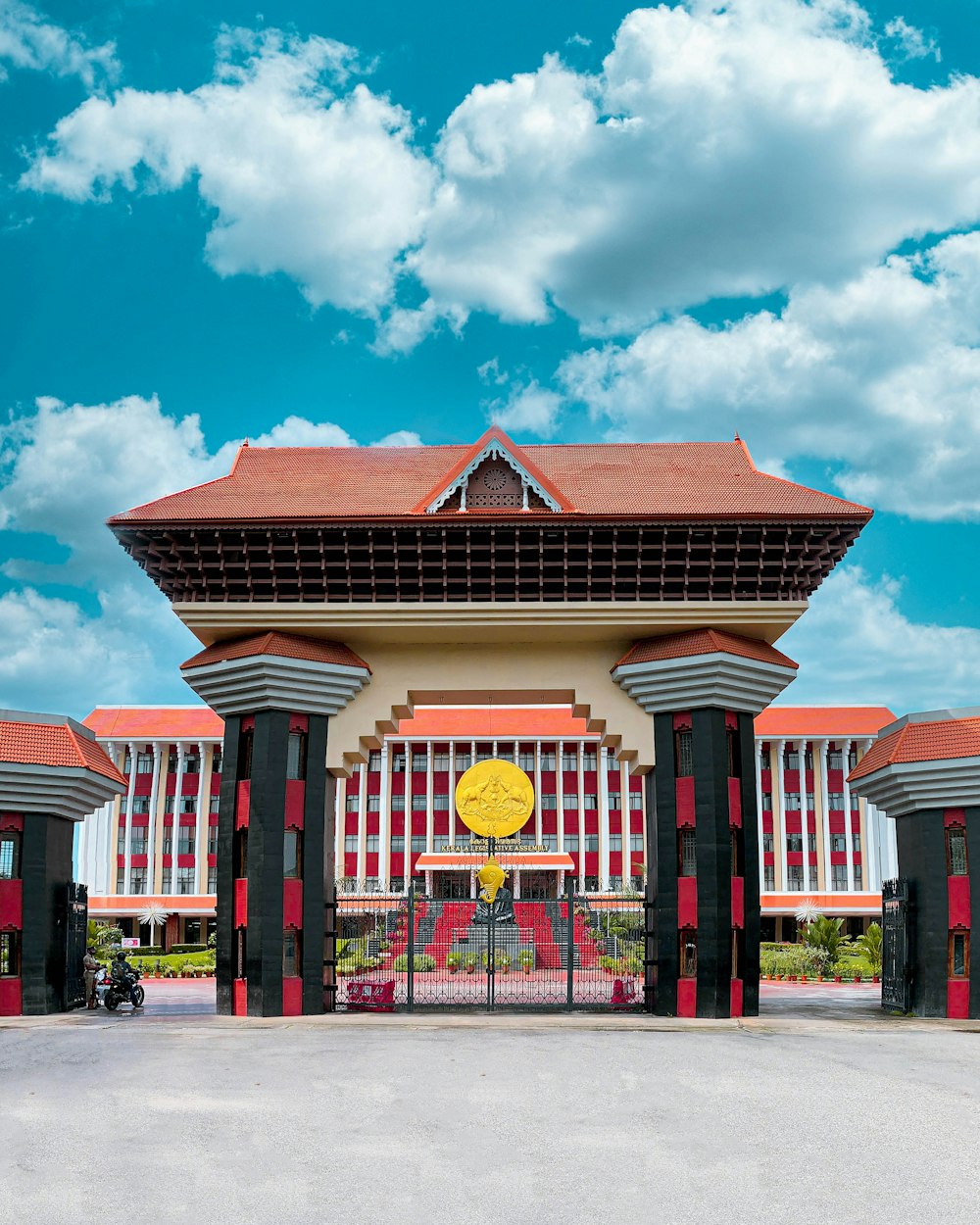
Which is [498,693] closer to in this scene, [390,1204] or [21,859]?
[21,859]

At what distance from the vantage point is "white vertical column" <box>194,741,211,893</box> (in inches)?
2724

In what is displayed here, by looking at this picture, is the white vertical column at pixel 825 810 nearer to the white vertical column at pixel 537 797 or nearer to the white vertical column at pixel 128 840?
the white vertical column at pixel 537 797

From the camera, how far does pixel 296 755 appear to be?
24172mm

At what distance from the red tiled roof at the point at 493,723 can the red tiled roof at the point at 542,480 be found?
140ft

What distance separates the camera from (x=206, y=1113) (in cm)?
1283

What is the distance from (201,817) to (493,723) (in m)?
17.2

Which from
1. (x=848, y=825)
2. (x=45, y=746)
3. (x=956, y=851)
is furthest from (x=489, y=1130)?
(x=848, y=825)

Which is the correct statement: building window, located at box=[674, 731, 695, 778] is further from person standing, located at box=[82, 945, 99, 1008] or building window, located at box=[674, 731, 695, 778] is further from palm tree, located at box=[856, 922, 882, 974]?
palm tree, located at box=[856, 922, 882, 974]

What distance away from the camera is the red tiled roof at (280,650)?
23.8m

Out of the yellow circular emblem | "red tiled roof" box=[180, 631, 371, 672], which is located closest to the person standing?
A: "red tiled roof" box=[180, 631, 371, 672]

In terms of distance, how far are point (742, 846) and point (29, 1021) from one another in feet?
43.8

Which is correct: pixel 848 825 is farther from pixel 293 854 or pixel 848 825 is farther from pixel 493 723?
pixel 293 854

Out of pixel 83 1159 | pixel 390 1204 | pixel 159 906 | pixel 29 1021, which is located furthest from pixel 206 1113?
pixel 159 906

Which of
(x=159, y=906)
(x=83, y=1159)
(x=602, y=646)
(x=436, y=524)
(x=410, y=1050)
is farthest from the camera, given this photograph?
(x=159, y=906)
